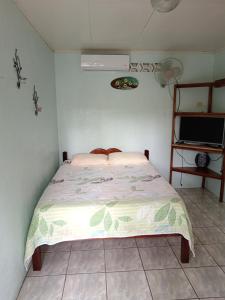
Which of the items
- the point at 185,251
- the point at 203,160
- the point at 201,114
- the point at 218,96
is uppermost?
the point at 218,96

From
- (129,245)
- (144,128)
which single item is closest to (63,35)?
(144,128)

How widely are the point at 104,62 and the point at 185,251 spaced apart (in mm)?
2767

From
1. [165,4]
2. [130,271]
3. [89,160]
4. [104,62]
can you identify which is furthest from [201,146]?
[165,4]

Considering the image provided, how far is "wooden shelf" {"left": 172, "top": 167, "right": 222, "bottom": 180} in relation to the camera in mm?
3391

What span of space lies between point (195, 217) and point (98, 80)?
2582 millimetres

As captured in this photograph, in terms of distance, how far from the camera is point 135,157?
3396 mm

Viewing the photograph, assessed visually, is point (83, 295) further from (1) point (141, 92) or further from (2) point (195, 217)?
(1) point (141, 92)

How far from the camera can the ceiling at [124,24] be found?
200 centimetres

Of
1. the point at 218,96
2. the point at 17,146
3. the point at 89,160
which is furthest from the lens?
the point at 218,96

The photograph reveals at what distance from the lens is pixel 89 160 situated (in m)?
3.31

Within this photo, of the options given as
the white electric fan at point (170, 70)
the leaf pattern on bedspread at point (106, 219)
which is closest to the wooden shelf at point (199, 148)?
the white electric fan at point (170, 70)

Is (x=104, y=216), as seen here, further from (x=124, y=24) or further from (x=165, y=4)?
(x=124, y=24)

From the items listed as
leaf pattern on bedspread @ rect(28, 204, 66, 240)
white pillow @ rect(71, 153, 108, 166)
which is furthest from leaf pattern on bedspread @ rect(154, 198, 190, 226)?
white pillow @ rect(71, 153, 108, 166)

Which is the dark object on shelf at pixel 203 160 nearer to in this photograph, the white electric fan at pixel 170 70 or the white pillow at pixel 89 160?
the white electric fan at pixel 170 70
